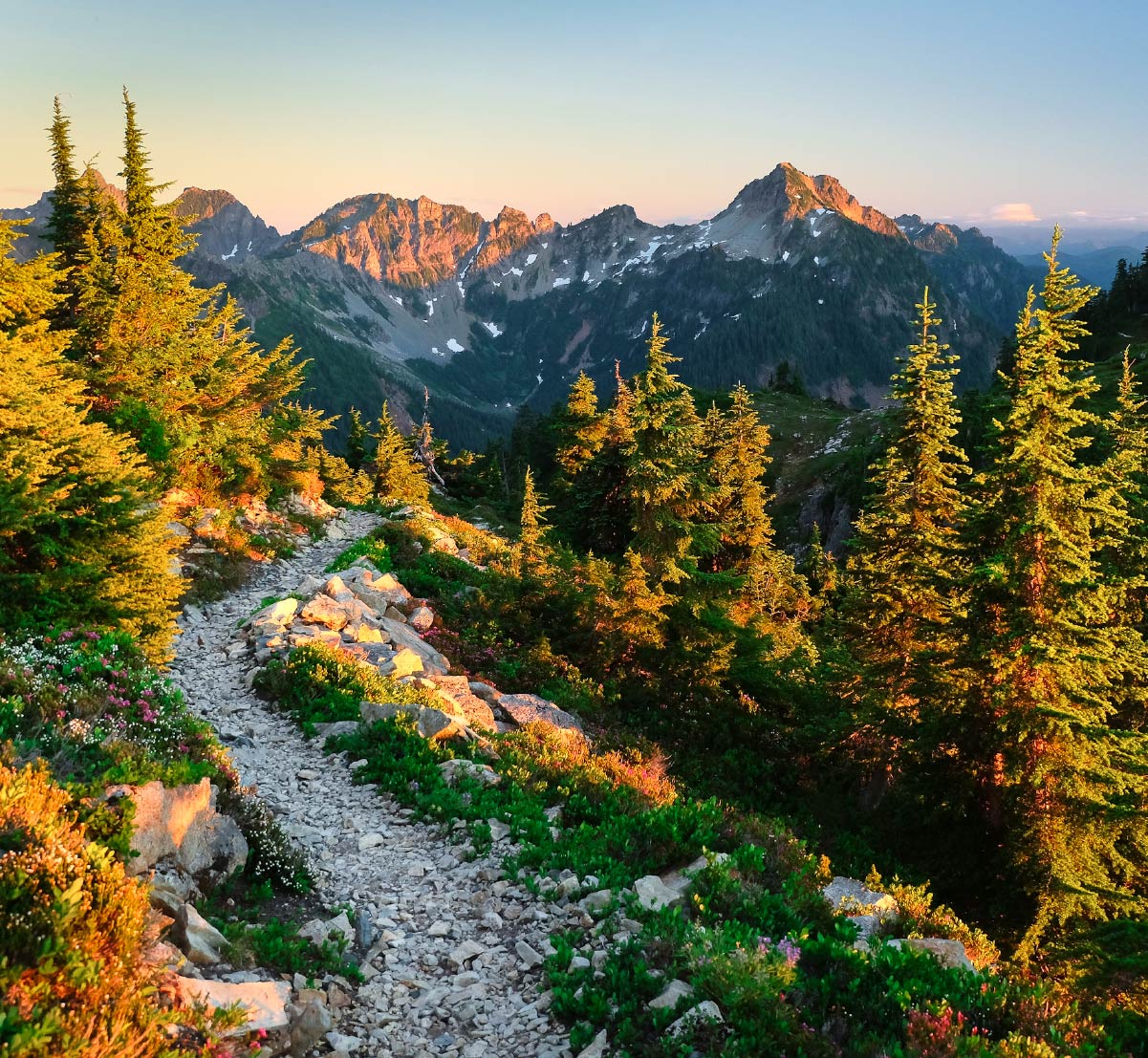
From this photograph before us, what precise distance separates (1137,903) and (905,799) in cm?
Result: 484

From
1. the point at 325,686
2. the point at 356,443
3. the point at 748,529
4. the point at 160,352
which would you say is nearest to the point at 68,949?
the point at 325,686

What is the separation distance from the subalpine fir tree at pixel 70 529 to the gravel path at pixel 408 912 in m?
2.52

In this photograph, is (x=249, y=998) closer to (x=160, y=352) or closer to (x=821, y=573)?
(x=160, y=352)

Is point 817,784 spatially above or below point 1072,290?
below

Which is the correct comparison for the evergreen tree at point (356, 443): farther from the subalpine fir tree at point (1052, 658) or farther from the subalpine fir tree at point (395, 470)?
the subalpine fir tree at point (1052, 658)

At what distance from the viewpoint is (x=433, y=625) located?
2000 centimetres

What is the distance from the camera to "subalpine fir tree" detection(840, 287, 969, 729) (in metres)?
16.1

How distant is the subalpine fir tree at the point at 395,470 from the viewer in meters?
53.9

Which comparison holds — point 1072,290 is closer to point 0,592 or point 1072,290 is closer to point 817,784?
point 817,784

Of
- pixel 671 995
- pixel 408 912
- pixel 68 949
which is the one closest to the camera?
pixel 68 949

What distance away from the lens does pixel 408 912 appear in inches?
314

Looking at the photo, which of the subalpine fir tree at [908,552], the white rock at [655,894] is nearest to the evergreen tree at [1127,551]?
the subalpine fir tree at [908,552]

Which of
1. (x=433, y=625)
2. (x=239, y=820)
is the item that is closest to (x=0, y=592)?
(x=239, y=820)

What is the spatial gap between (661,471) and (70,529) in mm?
13548
